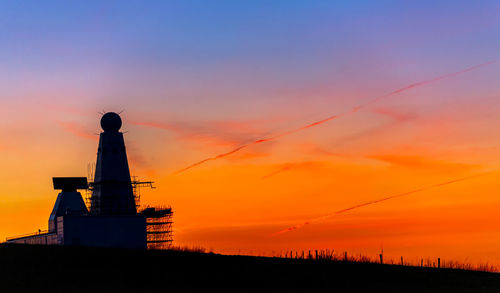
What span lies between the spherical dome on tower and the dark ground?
49497mm

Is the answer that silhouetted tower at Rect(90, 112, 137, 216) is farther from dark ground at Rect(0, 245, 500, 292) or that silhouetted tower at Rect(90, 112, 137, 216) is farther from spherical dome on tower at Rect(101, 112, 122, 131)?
dark ground at Rect(0, 245, 500, 292)

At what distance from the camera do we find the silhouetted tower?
96.2m

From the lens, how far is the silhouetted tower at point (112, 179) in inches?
3789

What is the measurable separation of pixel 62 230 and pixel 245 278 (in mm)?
57309

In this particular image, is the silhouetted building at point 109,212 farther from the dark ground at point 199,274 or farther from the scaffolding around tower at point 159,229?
the dark ground at point 199,274

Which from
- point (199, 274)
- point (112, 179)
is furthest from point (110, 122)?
point (199, 274)

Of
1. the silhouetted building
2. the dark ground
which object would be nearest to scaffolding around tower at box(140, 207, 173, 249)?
the silhouetted building

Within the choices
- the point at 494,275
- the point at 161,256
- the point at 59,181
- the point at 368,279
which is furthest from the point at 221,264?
the point at 59,181

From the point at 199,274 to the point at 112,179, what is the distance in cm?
5634

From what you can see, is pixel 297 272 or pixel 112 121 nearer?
pixel 297 272

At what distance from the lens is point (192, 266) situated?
44.9 m

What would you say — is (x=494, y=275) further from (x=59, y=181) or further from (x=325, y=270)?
(x=59, y=181)

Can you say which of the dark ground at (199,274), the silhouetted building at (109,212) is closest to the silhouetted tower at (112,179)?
the silhouetted building at (109,212)

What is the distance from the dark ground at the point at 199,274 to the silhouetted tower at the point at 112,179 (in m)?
45.0
